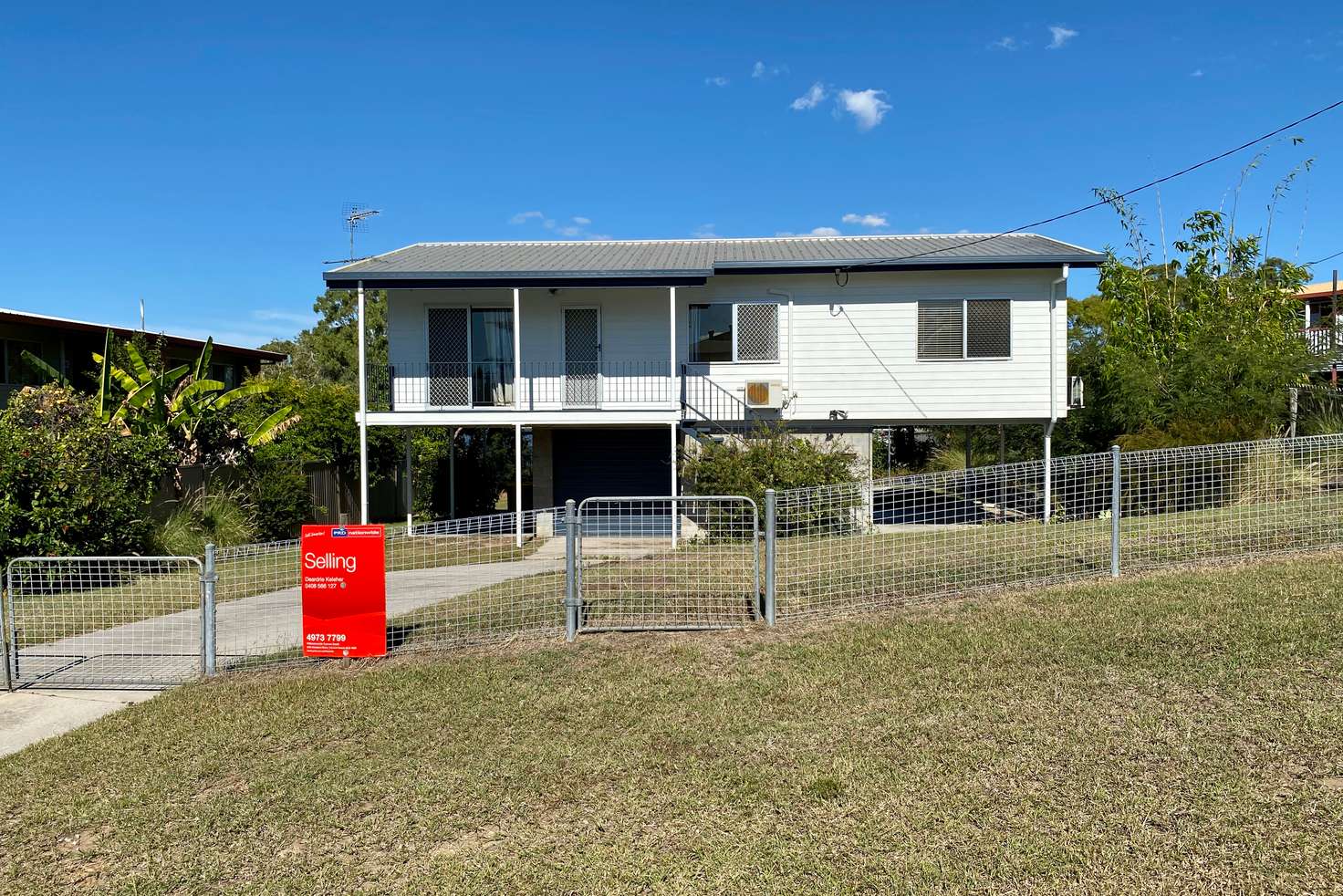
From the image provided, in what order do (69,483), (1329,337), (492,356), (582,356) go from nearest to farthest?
(69,483)
(582,356)
(492,356)
(1329,337)

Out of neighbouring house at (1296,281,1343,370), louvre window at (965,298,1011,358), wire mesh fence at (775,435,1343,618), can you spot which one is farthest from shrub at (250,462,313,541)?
neighbouring house at (1296,281,1343,370)

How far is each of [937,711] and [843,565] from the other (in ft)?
10.1

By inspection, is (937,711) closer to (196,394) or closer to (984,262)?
(984,262)

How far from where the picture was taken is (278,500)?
15.7 m

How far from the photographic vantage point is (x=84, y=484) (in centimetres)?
1178

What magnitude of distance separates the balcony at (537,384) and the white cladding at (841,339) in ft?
0.24

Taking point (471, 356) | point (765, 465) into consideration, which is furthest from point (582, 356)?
point (765, 465)

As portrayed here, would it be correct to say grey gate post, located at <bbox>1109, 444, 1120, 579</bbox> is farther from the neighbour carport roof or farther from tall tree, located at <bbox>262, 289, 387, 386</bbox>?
tall tree, located at <bbox>262, 289, 387, 386</bbox>

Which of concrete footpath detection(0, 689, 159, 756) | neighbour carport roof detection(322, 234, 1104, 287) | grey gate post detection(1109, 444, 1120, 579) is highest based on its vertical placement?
neighbour carport roof detection(322, 234, 1104, 287)

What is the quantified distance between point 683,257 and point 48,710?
14001mm

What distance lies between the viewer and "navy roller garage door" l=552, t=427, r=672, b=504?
1880 centimetres

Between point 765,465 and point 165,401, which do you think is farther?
point 165,401

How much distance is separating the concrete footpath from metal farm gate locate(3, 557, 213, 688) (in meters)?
0.15

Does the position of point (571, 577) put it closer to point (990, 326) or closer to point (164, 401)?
point (164, 401)
